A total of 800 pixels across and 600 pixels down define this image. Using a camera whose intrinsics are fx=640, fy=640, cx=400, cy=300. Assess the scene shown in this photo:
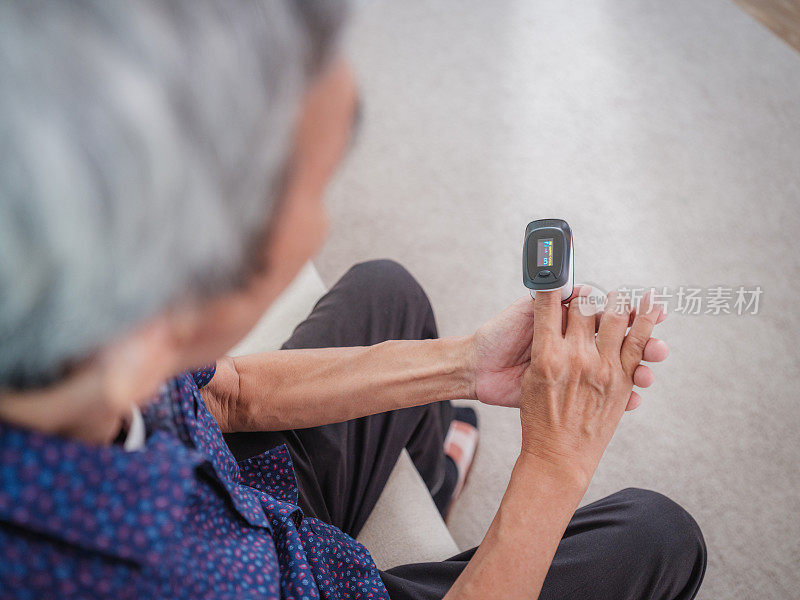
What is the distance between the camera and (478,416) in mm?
1451

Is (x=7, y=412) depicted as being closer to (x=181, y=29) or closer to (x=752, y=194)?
(x=181, y=29)

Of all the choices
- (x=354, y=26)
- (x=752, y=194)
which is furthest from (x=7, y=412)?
(x=752, y=194)

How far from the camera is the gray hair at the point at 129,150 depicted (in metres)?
0.32

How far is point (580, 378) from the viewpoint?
0.80 meters

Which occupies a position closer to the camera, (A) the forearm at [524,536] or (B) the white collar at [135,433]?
(B) the white collar at [135,433]

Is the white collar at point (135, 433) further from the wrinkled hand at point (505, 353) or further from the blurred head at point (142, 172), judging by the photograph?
the wrinkled hand at point (505, 353)

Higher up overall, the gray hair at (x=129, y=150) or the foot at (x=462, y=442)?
the gray hair at (x=129, y=150)

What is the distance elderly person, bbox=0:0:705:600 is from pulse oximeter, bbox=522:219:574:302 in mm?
29

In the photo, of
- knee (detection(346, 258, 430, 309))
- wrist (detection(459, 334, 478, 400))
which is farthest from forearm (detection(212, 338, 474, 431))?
knee (detection(346, 258, 430, 309))

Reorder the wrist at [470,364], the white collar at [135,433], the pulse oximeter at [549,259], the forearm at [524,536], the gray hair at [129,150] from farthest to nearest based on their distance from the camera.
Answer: the wrist at [470,364] < the pulse oximeter at [549,259] < the forearm at [524,536] < the white collar at [135,433] < the gray hair at [129,150]

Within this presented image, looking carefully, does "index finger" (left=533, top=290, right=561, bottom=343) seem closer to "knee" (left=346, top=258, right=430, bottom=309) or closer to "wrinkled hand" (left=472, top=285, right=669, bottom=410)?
"wrinkled hand" (left=472, top=285, right=669, bottom=410)

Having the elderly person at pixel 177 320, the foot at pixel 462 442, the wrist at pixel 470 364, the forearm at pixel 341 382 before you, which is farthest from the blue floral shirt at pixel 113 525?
the foot at pixel 462 442

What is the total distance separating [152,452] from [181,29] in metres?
0.30

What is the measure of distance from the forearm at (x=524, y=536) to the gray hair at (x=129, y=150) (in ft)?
1.54
